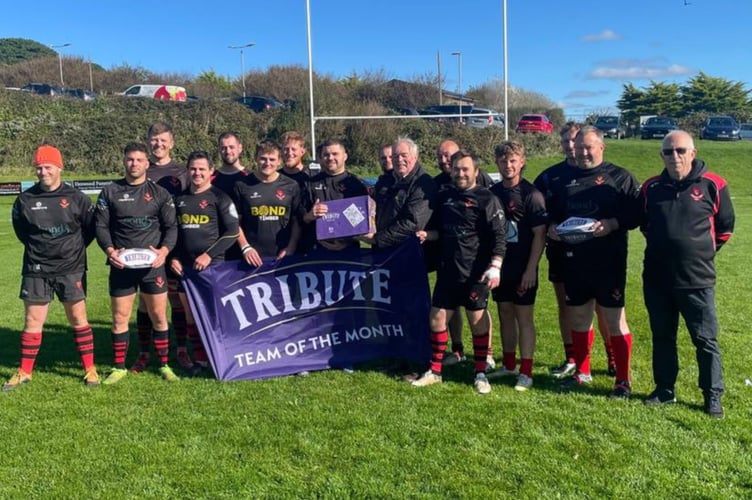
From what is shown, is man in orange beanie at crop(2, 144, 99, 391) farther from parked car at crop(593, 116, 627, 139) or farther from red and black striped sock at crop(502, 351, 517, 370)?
parked car at crop(593, 116, 627, 139)

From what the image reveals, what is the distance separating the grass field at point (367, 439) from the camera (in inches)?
133

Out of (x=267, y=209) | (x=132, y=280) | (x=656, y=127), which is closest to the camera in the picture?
(x=132, y=280)

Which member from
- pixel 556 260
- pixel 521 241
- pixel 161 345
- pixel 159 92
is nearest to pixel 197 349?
pixel 161 345

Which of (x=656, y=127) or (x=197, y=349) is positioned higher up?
(x=656, y=127)

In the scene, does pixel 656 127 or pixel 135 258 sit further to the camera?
pixel 656 127

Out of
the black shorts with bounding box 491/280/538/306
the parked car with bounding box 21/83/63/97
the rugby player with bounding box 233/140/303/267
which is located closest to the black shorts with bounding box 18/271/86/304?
the rugby player with bounding box 233/140/303/267

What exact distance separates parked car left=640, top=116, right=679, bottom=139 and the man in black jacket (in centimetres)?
3790

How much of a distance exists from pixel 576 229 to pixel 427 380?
1711 millimetres

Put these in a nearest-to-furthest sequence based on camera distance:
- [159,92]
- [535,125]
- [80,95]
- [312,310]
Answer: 1. [312,310]
2. [80,95]
3. [535,125]
4. [159,92]

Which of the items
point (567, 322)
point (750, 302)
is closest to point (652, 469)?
point (567, 322)

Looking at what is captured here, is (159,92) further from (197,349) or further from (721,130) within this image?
(197,349)

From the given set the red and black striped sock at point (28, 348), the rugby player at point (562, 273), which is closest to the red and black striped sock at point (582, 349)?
the rugby player at point (562, 273)

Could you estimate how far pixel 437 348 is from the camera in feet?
16.6

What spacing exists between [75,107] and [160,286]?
32318mm
